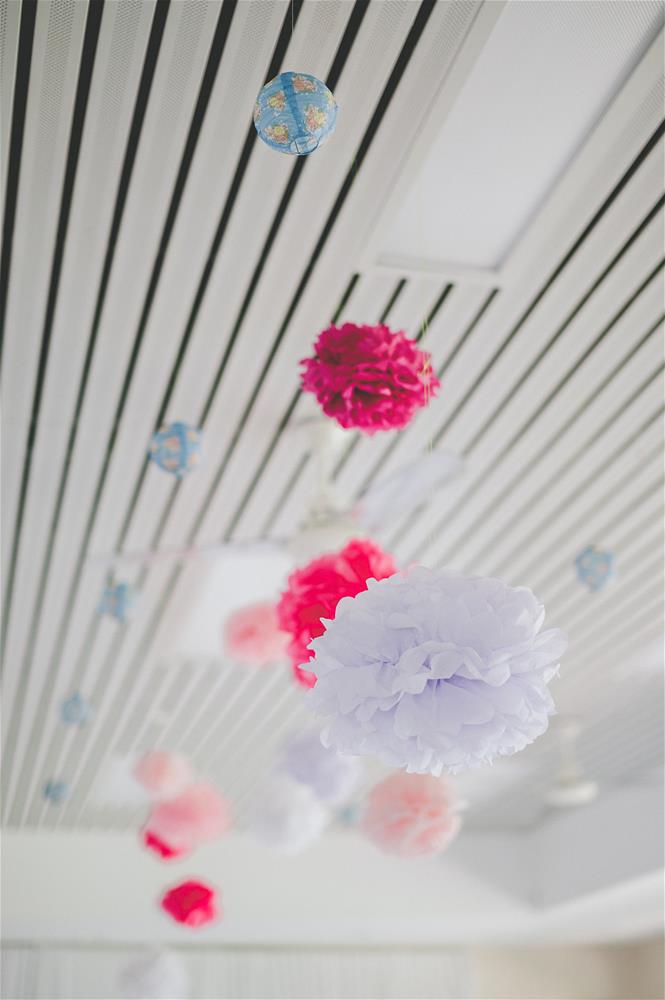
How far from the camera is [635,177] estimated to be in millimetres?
2295

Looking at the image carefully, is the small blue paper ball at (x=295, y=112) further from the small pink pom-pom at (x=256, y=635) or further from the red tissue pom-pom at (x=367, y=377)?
the small pink pom-pom at (x=256, y=635)

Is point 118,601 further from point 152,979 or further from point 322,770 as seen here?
point 152,979

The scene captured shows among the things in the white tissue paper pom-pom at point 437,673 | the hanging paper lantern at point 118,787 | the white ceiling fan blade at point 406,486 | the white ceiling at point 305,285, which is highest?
the hanging paper lantern at point 118,787

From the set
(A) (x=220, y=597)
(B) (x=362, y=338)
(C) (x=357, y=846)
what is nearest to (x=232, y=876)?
(C) (x=357, y=846)

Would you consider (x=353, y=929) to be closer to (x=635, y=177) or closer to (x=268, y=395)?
(x=268, y=395)

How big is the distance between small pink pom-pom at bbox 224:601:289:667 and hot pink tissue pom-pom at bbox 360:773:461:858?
59cm

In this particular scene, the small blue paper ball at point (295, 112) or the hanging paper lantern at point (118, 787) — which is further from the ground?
the hanging paper lantern at point (118, 787)

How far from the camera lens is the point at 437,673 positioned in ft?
4.54

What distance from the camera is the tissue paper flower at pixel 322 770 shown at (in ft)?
11.3

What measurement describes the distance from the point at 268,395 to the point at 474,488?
0.89 metres

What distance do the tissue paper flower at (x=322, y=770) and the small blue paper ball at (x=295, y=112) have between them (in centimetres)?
229

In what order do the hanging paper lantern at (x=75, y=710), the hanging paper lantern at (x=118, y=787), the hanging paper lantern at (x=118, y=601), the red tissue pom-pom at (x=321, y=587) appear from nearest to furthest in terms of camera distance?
1. the red tissue pom-pom at (x=321, y=587)
2. the hanging paper lantern at (x=118, y=601)
3. the hanging paper lantern at (x=75, y=710)
4. the hanging paper lantern at (x=118, y=787)

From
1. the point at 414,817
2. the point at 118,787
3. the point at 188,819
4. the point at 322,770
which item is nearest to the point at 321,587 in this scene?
the point at 414,817

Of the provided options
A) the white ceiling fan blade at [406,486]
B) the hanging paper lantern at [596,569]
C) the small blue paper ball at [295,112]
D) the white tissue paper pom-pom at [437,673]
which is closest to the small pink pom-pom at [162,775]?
the white ceiling fan blade at [406,486]
